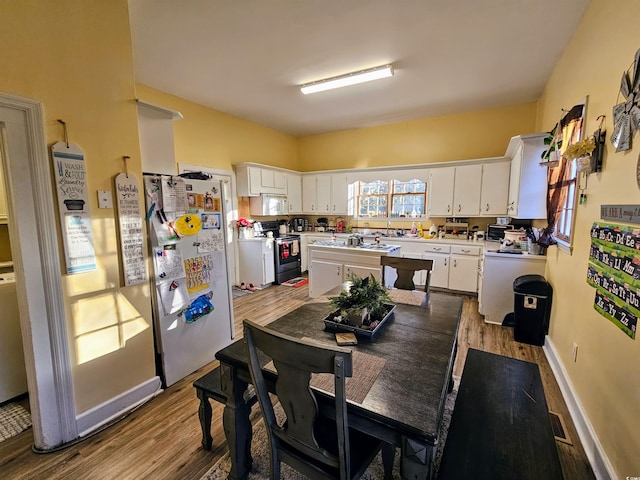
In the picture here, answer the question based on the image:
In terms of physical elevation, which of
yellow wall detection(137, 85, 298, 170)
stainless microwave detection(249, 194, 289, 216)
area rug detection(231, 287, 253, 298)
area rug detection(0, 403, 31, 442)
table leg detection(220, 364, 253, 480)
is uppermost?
yellow wall detection(137, 85, 298, 170)

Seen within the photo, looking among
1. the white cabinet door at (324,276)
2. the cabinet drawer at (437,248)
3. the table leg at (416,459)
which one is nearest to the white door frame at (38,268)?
the table leg at (416,459)

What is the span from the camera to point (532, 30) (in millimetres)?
2570

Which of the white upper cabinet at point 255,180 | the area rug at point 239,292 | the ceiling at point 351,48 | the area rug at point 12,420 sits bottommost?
the area rug at point 12,420

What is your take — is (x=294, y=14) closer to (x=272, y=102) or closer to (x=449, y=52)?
(x=449, y=52)

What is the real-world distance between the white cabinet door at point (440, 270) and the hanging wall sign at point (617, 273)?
275 centimetres

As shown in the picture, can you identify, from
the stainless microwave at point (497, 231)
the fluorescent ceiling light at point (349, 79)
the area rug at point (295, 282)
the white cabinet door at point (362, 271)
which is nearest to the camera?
the fluorescent ceiling light at point (349, 79)

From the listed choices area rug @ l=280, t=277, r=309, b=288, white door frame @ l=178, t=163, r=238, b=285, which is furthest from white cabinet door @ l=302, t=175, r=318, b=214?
white door frame @ l=178, t=163, r=238, b=285

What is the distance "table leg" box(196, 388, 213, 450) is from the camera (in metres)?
1.63

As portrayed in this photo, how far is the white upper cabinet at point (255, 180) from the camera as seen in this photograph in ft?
16.2

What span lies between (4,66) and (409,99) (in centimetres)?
426

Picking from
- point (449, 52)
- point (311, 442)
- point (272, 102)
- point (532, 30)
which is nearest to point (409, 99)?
point (449, 52)

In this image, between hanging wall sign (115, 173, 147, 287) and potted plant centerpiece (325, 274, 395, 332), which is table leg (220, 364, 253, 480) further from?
hanging wall sign (115, 173, 147, 287)

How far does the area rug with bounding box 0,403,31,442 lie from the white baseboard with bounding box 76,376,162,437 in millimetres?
458

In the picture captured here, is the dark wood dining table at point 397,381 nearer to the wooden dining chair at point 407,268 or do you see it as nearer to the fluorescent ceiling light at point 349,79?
the wooden dining chair at point 407,268
